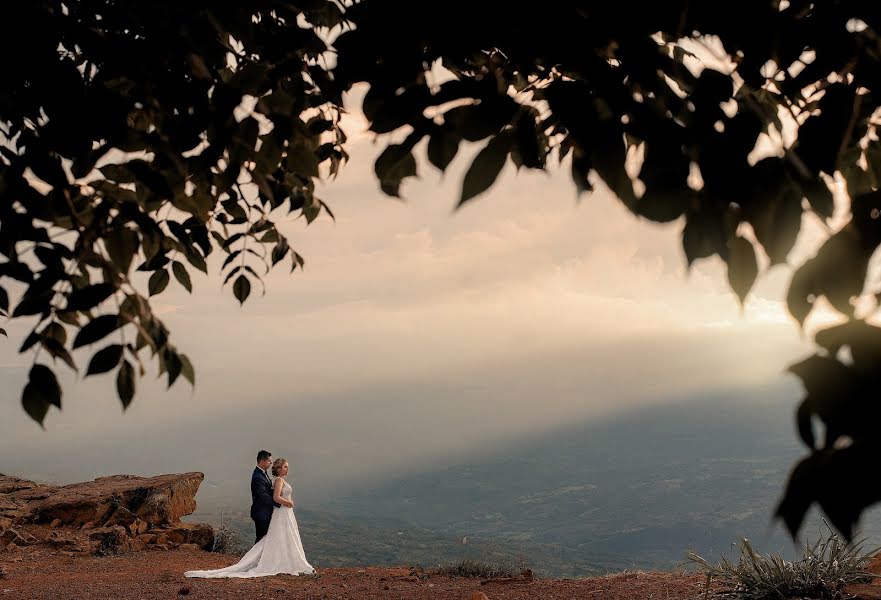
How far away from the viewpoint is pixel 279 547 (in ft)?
49.9

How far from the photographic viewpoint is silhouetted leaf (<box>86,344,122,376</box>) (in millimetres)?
2711

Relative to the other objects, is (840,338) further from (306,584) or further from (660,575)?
(306,584)

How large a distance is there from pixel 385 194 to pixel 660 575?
1134 cm

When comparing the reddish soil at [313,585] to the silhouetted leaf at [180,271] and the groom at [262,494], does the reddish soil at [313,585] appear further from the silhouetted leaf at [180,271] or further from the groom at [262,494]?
the silhouetted leaf at [180,271]

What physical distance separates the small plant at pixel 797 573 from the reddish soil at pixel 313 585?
0.54m

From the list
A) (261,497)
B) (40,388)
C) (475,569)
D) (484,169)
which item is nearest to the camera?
(484,169)

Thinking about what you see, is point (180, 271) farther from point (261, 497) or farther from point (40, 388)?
point (261, 497)

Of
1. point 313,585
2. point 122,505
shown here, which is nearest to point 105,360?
point 313,585

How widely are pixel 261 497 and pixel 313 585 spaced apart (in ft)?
8.10

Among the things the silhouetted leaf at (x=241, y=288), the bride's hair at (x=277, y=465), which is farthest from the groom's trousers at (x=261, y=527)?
the silhouetted leaf at (x=241, y=288)

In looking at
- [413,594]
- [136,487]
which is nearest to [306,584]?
[413,594]

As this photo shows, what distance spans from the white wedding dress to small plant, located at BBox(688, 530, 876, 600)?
867 cm

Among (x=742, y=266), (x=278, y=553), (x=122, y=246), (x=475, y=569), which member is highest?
(x=122, y=246)

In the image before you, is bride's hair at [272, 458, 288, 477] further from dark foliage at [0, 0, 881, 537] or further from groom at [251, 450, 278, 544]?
dark foliage at [0, 0, 881, 537]
